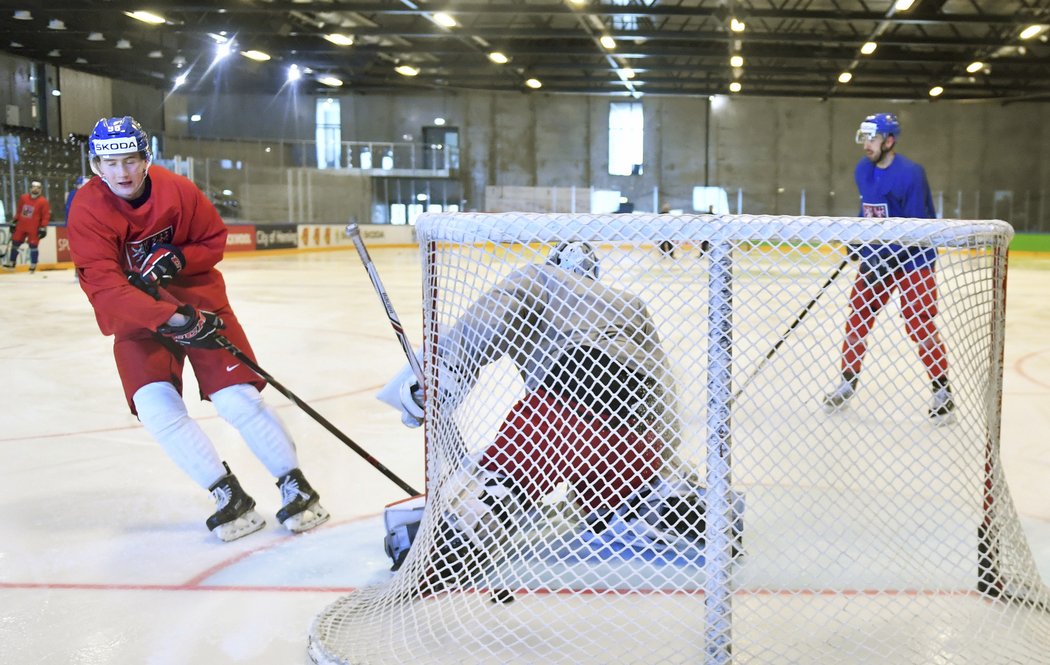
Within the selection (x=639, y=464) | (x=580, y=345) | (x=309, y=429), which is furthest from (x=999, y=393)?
(x=309, y=429)

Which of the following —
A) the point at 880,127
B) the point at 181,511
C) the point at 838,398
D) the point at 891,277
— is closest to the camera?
the point at 838,398

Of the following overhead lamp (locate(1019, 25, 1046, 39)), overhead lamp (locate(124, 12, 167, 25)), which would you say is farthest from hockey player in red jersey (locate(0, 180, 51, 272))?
overhead lamp (locate(1019, 25, 1046, 39))

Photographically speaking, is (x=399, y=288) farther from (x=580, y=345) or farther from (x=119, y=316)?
(x=580, y=345)

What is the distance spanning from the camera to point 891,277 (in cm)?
224

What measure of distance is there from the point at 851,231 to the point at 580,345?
18.9 inches

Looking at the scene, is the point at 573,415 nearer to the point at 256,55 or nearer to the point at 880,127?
the point at 880,127

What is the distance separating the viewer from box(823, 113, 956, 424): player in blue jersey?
171cm

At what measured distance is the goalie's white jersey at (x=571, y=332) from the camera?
173cm

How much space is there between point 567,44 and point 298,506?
18743 mm

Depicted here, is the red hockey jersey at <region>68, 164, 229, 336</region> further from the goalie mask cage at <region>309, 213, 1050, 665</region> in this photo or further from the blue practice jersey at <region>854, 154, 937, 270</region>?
the blue practice jersey at <region>854, 154, 937, 270</region>

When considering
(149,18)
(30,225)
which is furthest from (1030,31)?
(30,225)

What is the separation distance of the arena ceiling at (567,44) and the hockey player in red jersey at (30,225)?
13.4 feet

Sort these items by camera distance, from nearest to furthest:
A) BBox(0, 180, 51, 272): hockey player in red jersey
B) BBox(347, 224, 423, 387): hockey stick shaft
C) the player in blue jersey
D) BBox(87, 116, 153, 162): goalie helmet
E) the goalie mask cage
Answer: the goalie mask cage, the player in blue jersey, BBox(347, 224, 423, 387): hockey stick shaft, BBox(87, 116, 153, 162): goalie helmet, BBox(0, 180, 51, 272): hockey player in red jersey

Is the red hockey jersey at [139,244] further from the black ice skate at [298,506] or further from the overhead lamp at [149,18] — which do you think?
the overhead lamp at [149,18]
